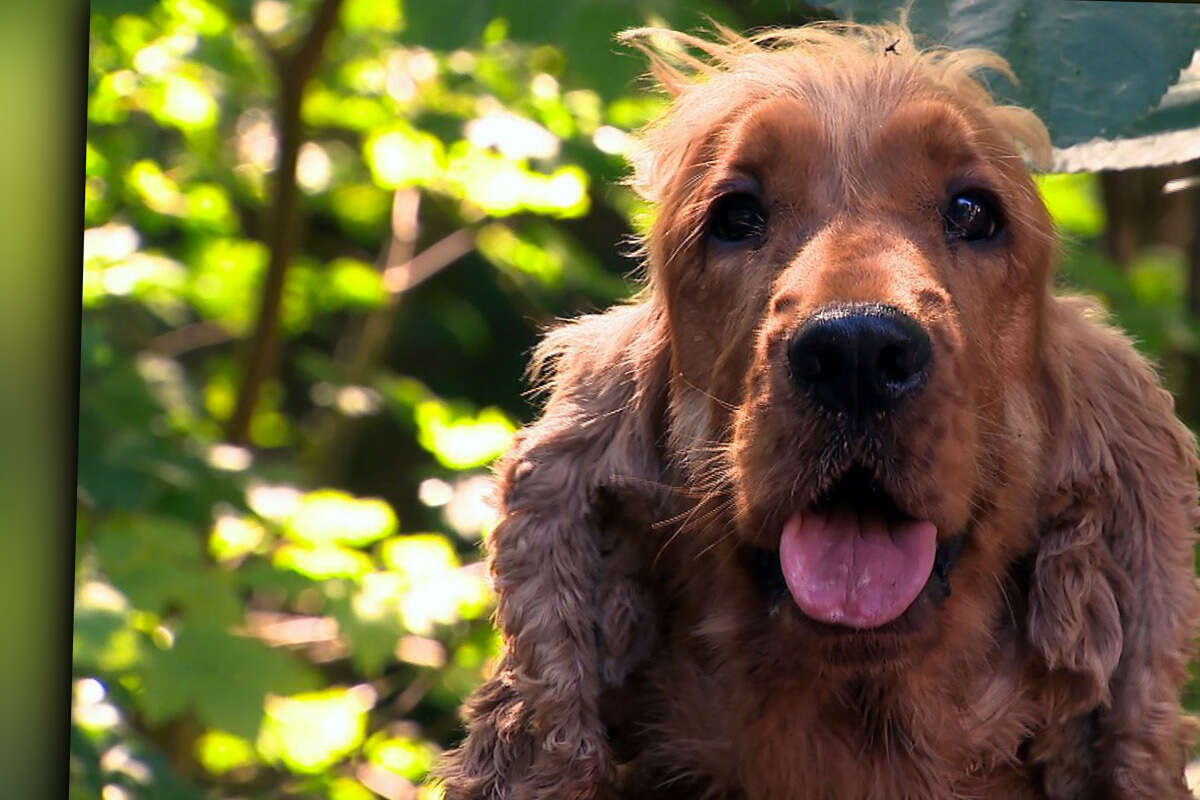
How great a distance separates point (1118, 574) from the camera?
2119 millimetres

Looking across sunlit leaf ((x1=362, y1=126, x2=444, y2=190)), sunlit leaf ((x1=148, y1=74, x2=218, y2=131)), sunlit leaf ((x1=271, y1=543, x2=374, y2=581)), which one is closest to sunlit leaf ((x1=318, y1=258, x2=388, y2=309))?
sunlit leaf ((x1=362, y1=126, x2=444, y2=190))

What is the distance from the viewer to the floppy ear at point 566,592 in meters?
2.12

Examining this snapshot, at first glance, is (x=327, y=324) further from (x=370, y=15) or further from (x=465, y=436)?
(x=370, y=15)

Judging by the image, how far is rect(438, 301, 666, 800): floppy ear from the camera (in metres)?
2.12

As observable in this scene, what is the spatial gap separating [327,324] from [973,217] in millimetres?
3171

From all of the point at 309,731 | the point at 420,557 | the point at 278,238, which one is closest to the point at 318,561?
the point at 420,557

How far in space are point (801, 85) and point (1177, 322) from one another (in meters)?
1.69

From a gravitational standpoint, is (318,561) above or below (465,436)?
below

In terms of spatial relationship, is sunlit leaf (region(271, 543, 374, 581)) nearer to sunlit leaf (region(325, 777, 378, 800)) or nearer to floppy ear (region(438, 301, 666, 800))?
sunlit leaf (region(325, 777, 378, 800))

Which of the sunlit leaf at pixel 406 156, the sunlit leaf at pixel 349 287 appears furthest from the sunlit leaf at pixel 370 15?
the sunlit leaf at pixel 349 287

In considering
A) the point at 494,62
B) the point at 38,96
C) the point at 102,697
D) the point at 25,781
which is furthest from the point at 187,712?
the point at 494,62

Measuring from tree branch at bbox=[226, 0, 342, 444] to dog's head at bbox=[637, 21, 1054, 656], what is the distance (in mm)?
1890

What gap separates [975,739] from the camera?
6.93 ft

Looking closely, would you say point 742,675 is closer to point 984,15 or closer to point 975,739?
point 975,739
